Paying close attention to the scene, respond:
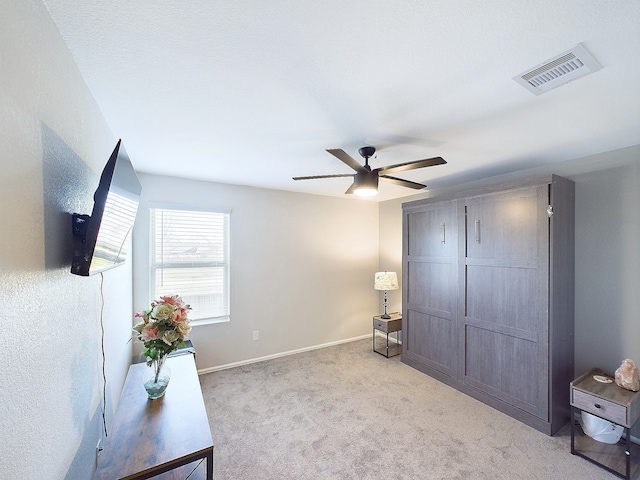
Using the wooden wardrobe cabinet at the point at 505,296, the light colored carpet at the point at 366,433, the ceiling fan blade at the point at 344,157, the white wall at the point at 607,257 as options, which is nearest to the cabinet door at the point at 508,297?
the wooden wardrobe cabinet at the point at 505,296

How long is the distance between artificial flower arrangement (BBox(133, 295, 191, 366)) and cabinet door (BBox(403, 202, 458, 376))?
2.77 metres

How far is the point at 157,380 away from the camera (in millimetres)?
1814

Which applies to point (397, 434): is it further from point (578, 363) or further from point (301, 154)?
point (301, 154)

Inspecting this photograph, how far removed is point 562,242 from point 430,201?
1.34m

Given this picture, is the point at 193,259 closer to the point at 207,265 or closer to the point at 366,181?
the point at 207,265

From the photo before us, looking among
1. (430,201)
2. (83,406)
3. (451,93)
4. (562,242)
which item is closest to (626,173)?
(562,242)

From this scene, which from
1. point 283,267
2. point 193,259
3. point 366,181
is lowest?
point 283,267

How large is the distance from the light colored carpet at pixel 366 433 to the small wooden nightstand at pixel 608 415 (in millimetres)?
106

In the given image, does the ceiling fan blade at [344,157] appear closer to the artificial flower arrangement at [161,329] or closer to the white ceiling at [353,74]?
the white ceiling at [353,74]

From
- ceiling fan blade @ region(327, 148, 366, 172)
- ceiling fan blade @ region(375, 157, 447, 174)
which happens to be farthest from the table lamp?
ceiling fan blade @ region(327, 148, 366, 172)

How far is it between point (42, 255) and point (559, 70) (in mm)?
2307

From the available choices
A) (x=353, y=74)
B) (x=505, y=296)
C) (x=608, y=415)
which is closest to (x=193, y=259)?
(x=353, y=74)

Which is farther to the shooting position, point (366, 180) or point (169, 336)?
point (366, 180)

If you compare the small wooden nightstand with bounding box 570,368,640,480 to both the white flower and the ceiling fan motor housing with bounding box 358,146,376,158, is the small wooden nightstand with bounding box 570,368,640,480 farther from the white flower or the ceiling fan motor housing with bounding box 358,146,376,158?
the white flower
